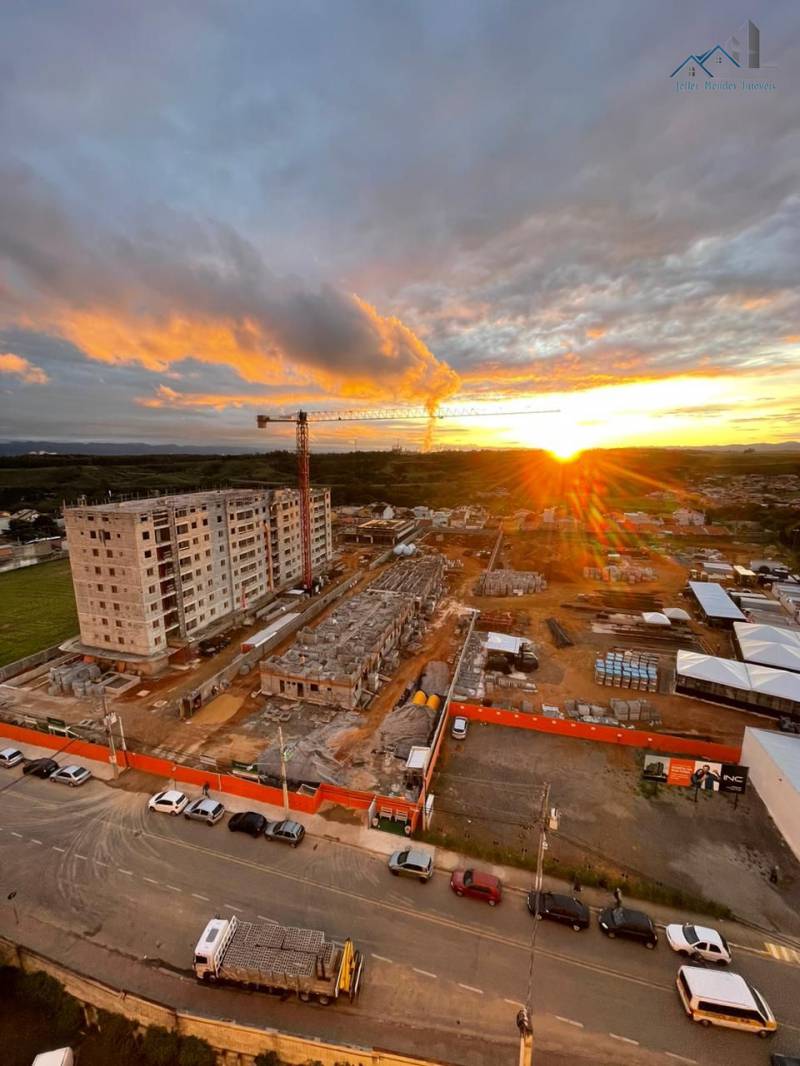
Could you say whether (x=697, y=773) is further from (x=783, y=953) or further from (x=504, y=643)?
(x=504, y=643)

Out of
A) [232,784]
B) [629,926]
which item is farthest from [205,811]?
[629,926]

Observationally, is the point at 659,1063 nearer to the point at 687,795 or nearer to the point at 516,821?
the point at 516,821

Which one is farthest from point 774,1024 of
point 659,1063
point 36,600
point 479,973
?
point 36,600

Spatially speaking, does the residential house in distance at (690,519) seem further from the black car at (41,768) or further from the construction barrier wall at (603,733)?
the black car at (41,768)

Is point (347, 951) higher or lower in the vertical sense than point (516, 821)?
higher

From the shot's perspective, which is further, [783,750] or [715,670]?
[715,670]

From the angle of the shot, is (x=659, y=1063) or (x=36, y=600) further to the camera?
(x=36, y=600)
